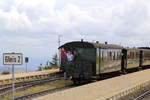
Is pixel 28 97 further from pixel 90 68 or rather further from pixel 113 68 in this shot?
pixel 113 68

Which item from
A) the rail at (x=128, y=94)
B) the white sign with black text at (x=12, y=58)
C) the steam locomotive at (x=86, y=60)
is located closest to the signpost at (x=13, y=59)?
the white sign with black text at (x=12, y=58)

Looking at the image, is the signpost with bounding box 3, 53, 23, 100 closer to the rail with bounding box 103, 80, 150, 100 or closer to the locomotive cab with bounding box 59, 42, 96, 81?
the rail with bounding box 103, 80, 150, 100

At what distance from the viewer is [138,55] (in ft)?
158

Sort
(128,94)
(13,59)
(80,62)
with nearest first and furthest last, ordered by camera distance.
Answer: (13,59), (128,94), (80,62)

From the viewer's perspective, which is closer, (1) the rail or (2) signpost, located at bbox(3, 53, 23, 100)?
(2) signpost, located at bbox(3, 53, 23, 100)

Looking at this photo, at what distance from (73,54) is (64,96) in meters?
9.85

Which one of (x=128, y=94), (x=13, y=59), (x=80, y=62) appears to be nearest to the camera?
(x=13, y=59)

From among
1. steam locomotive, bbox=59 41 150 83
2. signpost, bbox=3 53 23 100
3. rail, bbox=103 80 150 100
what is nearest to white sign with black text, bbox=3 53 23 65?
signpost, bbox=3 53 23 100

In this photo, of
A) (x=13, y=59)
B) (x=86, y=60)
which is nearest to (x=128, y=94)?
(x=86, y=60)

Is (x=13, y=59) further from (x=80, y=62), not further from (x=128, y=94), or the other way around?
(x=80, y=62)

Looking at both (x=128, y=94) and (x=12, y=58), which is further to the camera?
(x=128, y=94)

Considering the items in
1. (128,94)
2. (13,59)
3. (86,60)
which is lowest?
(128,94)

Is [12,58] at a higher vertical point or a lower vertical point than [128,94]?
higher

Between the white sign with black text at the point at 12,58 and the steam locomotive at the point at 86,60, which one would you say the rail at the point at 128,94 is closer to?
the steam locomotive at the point at 86,60
